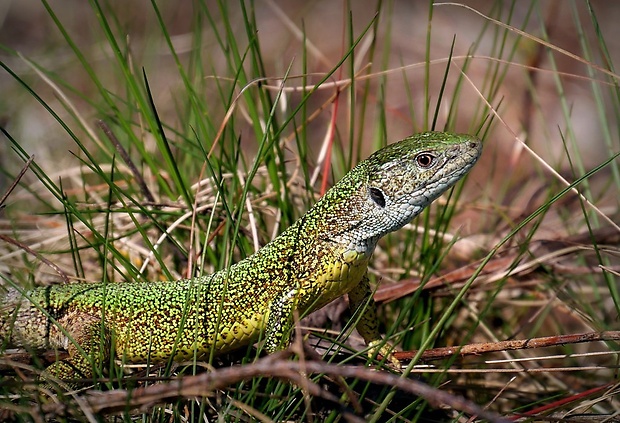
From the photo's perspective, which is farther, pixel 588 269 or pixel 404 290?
pixel 588 269

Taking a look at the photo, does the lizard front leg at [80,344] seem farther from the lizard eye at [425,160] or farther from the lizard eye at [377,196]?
the lizard eye at [425,160]

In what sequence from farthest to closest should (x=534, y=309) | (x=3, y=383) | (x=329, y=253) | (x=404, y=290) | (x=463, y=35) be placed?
(x=463, y=35) → (x=534, y=309) → (x=404, y=290) → (x=329, y=253) → (x=3, y=383)

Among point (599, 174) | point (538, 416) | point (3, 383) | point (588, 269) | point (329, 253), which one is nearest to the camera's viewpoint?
point (3, 383)

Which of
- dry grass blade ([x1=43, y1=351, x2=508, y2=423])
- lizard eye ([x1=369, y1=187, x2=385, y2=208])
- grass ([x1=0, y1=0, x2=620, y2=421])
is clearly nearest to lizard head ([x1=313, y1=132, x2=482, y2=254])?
lizard eye ([x1=369, y1=187, x2=385, y2=208])

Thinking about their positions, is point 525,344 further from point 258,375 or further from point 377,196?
point 258,375

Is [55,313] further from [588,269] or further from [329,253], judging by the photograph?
[588,269]

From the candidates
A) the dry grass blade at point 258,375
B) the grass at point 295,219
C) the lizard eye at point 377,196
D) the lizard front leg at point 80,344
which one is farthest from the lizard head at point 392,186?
the lizard front leg at point 80,344

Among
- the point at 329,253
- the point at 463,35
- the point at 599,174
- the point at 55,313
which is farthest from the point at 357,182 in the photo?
the point at 463,35
